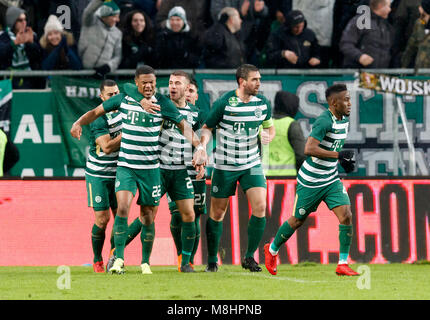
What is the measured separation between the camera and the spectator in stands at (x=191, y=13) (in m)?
15.9

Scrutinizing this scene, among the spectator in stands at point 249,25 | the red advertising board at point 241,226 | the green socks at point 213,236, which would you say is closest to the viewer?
the green socks at point 213,236

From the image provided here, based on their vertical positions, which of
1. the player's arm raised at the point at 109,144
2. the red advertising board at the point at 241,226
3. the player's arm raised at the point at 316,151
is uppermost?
the player's arm raised at the point at 109,144

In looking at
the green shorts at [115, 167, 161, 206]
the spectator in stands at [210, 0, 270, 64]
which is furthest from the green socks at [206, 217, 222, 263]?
the spectator in stands at [210, 0, 270, 64]

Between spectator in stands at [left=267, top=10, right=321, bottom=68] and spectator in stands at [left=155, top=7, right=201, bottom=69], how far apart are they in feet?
3.93

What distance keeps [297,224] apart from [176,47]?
183 inches

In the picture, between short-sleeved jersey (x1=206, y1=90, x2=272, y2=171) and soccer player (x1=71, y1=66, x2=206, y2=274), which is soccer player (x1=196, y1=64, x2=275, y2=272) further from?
soccer player (x1=71, y1=66, x2=206, y2=274)

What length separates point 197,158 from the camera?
10.9m

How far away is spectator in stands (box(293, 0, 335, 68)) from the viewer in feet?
51.8

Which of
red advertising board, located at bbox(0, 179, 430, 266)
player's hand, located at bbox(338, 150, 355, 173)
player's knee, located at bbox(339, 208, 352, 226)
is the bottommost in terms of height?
red advertising board, located at bbox(0, 179, 430, 266)

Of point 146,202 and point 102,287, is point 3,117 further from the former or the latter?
point 102,287

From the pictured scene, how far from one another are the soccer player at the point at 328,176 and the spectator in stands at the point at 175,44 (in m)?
4.28

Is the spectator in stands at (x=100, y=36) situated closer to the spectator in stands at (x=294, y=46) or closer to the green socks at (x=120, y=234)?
the spectator in stands at (x=294, y=46)

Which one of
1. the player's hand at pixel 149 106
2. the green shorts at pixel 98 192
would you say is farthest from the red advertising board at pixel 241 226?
the player's hand at pixel 149 106
